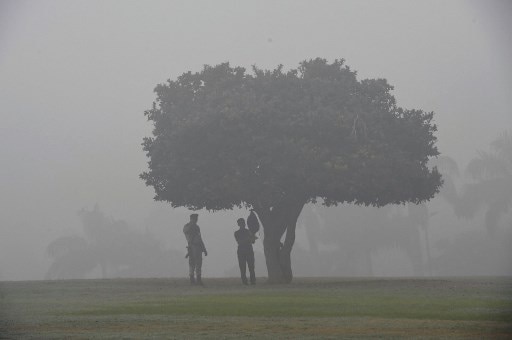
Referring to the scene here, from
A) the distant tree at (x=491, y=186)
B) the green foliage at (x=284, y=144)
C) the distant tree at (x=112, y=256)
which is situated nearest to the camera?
the green foliage at (x=284, y=144)

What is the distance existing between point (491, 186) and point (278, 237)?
6703 cm

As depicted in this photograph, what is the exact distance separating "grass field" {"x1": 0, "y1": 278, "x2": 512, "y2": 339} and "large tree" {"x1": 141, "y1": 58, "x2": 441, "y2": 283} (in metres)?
9.15

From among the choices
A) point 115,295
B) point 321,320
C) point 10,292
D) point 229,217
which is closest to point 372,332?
point 321,320

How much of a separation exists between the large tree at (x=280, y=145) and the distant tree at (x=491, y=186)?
190ft

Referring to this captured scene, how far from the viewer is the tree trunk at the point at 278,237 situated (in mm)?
40625

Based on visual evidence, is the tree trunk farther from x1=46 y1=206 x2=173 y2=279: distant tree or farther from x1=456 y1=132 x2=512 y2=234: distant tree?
x1=46 y1=206 x2=173 y2=279: distant tree

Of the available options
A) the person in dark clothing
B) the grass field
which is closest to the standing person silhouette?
the person in dark clothing

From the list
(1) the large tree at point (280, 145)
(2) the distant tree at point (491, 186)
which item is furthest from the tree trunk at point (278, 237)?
(2) the distant tree at point (491, 186)

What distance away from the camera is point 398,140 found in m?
40.3

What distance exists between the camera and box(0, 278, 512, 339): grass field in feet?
50.5

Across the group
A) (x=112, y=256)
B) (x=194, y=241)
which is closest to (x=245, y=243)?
(x=194, y=241)

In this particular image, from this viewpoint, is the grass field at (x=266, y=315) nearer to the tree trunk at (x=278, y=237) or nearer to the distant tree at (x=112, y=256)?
the tree trunk at (x=278, y=237)

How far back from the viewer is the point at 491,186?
338ft

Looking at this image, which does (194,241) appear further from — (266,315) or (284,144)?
(266,315)
